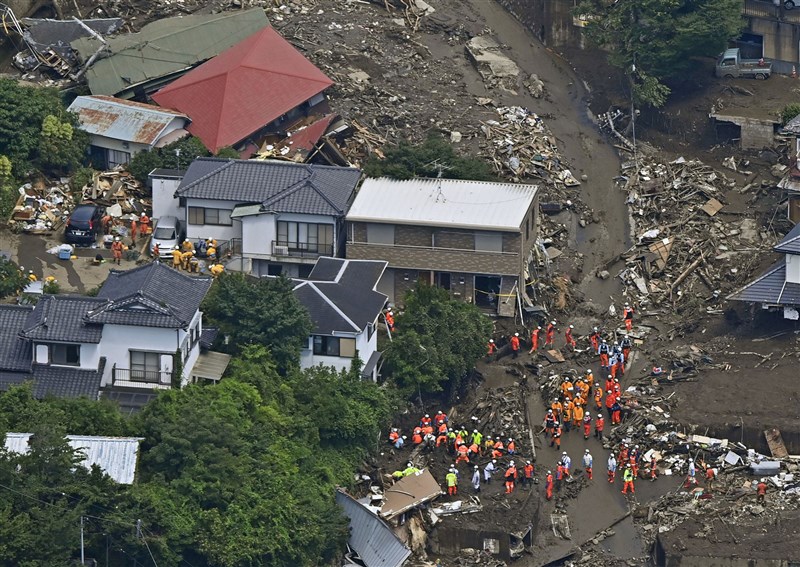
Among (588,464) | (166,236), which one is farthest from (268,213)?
(588,464)

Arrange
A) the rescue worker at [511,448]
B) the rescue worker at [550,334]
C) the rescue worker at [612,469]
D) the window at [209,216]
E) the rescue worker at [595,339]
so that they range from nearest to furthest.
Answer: the rescue worker at [612,469]
the rescue worker at [511,448]
the rescue worker at [595,339]
the rescue worker at [550,334]
the window at [209,216]

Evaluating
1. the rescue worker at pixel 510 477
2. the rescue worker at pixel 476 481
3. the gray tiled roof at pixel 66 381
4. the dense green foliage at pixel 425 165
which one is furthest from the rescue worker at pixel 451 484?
the dense green foliage at pixel 425 165

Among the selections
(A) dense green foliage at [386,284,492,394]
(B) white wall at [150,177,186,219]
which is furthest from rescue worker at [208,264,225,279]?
(A) dense green foliage at [386,284,492,394]

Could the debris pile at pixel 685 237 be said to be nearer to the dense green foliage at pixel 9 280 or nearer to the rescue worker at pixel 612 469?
the rescue worker at pixel 612 469

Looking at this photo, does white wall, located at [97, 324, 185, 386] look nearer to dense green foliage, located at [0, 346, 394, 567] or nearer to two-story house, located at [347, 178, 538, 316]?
dense green foliage, located at [0, 346, 394, 567]

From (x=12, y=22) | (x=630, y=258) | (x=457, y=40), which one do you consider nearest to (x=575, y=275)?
(x=630, y=258)

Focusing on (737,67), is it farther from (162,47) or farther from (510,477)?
(510,477)
